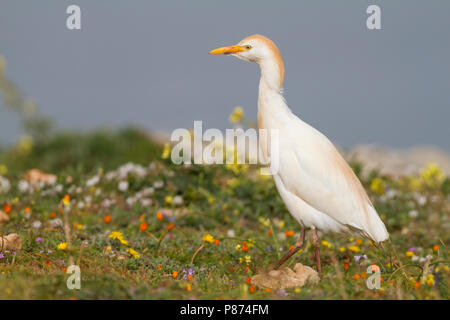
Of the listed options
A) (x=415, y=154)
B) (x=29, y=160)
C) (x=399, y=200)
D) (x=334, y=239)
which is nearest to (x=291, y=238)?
(x=334, y=239)

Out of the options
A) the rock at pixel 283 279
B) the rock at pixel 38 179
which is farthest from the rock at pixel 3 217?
the rock at pixel 283 279

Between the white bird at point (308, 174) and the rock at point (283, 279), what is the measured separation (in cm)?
52

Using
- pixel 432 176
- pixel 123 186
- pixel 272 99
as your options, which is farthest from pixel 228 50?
pixel 432 176

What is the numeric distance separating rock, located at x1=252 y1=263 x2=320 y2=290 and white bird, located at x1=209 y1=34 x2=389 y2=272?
1.70 ft

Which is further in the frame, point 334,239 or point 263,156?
point 334,239

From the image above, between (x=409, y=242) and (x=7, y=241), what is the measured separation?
5045mm

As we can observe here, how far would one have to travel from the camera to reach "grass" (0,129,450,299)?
13.7ft

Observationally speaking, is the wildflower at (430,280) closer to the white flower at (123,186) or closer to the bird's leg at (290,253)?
the bird's leg at (290,253)

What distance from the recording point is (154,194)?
8.08m

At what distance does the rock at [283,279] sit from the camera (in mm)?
4557

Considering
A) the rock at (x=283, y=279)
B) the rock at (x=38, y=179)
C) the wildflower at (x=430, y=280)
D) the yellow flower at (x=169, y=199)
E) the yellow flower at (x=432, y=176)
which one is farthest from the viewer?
the yellow flower at (x=432, y=176)

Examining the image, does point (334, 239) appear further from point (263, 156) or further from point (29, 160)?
point (29, 160)
